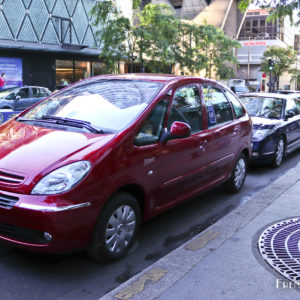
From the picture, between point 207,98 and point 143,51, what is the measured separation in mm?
13772

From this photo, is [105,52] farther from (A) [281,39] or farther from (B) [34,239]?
(A) [281,39]

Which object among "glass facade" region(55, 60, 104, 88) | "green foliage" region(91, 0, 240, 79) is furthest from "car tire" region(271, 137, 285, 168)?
"glass facade" region(55, 60, 104, 88)

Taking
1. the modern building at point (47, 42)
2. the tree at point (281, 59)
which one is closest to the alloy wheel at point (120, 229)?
the modern building at point (47, 42)

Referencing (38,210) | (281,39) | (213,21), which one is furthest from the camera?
(281,39)

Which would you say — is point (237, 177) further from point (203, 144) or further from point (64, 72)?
point (64, 72)

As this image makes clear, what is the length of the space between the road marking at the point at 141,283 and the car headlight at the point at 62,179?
36.4 inches

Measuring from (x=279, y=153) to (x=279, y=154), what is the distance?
0.9 inches

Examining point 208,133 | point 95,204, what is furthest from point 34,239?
point 208,133

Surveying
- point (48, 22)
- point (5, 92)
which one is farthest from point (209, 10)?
point (5, 92)

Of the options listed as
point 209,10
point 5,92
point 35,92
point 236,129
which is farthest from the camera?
point 209,10

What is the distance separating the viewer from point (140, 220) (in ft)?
12.6

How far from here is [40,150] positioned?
3.40m

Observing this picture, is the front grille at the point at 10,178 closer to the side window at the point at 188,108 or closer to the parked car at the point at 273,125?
the side window at the point at 188,108

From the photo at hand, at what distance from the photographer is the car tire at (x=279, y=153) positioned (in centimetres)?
789
